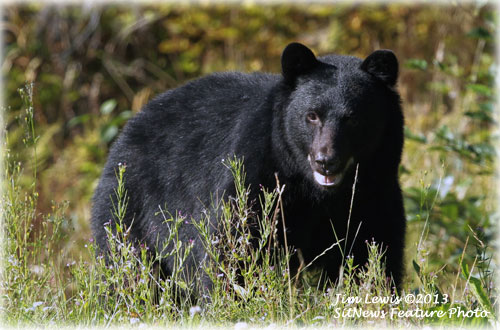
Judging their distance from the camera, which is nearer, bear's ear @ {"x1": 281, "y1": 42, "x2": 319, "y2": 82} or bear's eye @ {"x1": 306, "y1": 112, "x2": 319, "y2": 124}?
bear's eye @ {"x1": 306, "y1": 112, "x2": 319, "y2": 124}

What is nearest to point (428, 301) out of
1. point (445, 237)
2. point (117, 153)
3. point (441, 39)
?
point (117, 153)

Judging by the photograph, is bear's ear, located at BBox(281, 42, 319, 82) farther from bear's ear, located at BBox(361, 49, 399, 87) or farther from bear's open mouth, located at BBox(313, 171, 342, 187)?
bear's open mouth, located at BBox(313, 171, 342, 187)

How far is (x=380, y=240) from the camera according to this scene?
168 inches

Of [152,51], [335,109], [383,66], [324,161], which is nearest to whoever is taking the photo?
[324,161]

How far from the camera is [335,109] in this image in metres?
4.10

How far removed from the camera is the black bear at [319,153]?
4.11m

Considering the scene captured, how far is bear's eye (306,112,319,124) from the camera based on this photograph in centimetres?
414

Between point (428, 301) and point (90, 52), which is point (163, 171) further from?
point (90, 52)

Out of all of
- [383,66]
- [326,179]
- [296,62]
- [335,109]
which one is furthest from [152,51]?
[326,179]

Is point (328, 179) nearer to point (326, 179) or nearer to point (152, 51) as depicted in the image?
point (326, 179)

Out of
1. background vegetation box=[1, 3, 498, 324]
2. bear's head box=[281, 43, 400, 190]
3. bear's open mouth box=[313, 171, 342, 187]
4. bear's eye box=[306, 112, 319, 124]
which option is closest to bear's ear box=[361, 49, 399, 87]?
bear's head box=[281, 43, 400, 190]

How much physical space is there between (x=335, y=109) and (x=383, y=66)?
46 centimetres

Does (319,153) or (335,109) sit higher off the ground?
(335,109)

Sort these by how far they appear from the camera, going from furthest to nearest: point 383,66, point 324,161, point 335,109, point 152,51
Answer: point 152,51 → point 383,66 → point 335,109 → point 324,161
